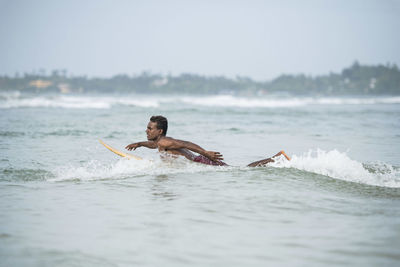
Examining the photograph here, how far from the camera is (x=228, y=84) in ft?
479

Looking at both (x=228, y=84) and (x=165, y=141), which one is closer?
(x=165, y=141)

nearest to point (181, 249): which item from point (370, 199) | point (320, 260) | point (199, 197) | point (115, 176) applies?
point (320, 260)

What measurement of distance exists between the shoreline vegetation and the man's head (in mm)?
115101

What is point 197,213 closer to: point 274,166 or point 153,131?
point 153,131

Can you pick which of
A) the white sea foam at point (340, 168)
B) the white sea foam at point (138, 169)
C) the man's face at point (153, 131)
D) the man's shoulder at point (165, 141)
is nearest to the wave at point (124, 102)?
the white sea foam at point (138, 169)

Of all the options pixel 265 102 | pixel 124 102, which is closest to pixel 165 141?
pixel 124 102

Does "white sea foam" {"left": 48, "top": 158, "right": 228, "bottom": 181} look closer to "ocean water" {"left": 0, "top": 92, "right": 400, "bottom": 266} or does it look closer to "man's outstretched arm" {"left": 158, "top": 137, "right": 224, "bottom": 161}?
"ocean water" {"left": 0, "top": 92, "right": 400, "bottom": 266}

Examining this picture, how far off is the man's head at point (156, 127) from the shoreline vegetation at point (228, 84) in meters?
115

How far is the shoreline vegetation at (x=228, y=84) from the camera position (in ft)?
403

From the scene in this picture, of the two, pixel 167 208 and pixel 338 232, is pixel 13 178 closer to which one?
pixel 167 208

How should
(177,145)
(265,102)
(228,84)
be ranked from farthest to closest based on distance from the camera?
(228,84)
(265,102)
(177,145)

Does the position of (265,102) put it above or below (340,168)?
above

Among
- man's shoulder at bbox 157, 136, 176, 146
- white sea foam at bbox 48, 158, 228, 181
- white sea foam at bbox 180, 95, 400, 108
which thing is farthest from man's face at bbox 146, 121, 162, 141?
white sea foam at bbox 180, 95, 400, 108

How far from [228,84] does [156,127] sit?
458 ft
